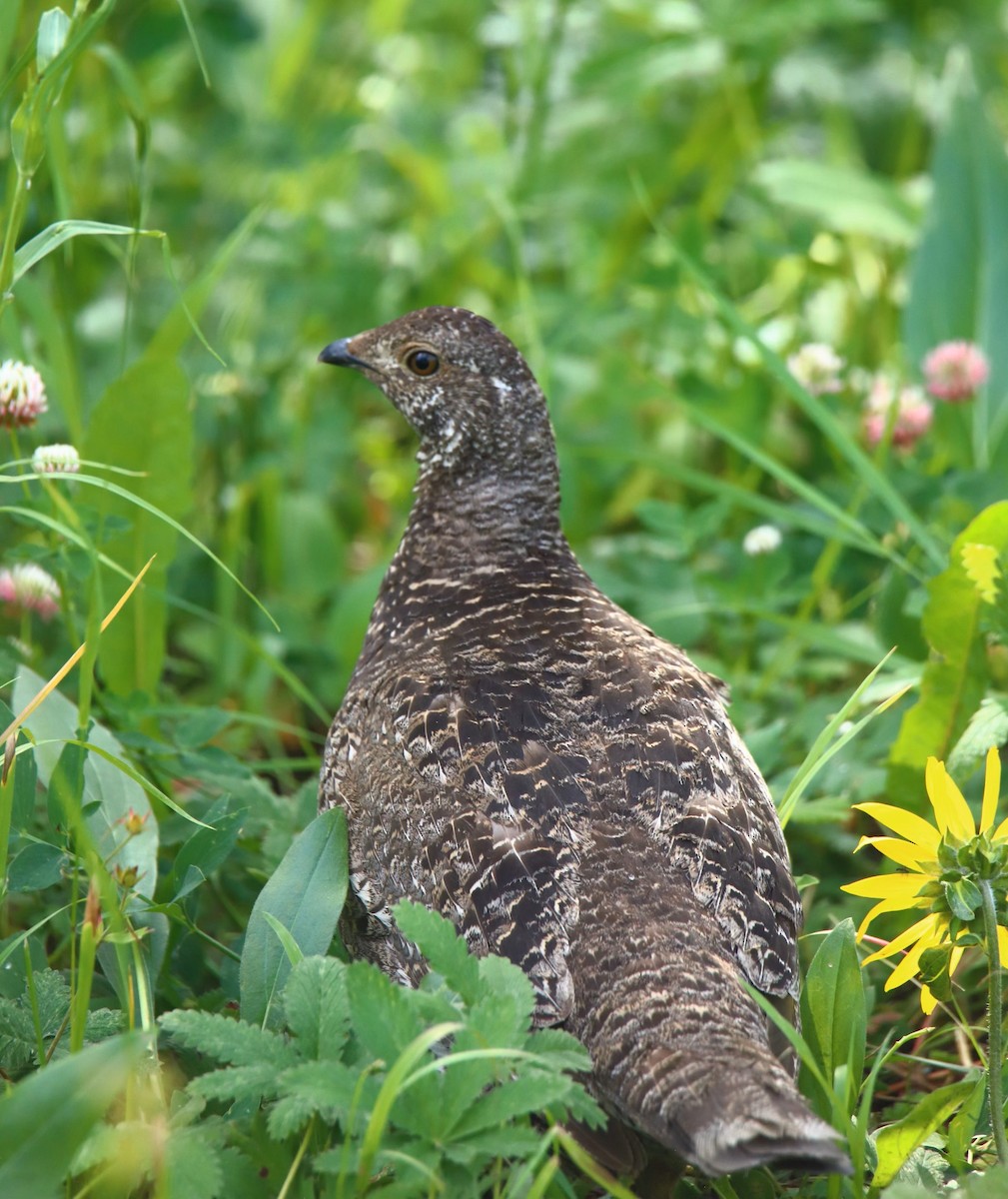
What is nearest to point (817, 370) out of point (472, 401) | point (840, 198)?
point (472, 401)

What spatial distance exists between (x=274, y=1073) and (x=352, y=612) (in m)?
2.55

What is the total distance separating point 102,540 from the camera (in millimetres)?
3674

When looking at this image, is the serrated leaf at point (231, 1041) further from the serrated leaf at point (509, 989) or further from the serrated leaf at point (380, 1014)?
the serrated leaf at point (509, 989)

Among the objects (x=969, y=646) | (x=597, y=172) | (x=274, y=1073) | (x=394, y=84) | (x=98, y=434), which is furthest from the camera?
(x=394, y=84)

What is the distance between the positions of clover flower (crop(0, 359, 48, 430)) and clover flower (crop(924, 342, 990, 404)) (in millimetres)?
3022

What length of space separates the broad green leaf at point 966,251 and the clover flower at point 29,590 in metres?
3.41

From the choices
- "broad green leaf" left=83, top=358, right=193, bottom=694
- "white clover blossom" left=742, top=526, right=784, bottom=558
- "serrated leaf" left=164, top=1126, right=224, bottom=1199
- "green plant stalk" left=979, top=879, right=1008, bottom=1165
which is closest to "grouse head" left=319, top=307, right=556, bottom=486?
"broad green leaf" left=83, top=358, right=193, bottom=694

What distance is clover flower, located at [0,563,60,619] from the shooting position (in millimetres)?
3861

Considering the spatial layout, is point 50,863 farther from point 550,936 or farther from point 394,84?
point 394,84

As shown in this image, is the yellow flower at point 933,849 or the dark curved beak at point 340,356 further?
the dark curved beak at point 340,356

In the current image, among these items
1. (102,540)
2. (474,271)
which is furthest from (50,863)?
(474,271)

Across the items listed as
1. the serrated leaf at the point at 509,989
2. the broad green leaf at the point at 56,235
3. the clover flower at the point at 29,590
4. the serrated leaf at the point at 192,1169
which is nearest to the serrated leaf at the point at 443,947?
the serrated leaf at the point at 509,989

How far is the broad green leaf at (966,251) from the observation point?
5.65 meters

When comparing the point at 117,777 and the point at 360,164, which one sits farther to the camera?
the point at 360,164
